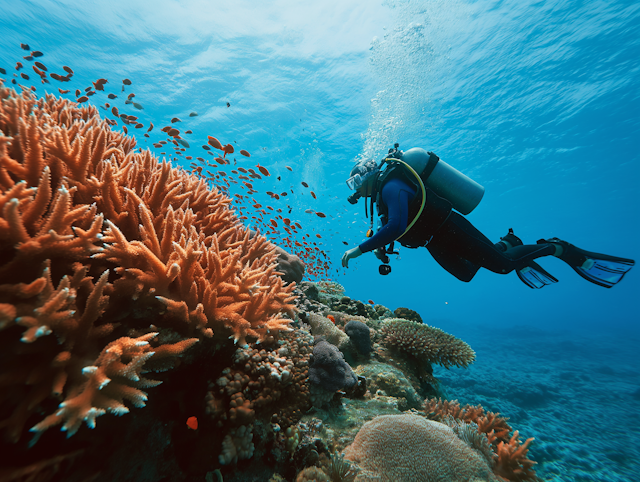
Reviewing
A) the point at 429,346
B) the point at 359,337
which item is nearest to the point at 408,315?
the point at 429,346

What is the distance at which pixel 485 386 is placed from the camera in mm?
14531

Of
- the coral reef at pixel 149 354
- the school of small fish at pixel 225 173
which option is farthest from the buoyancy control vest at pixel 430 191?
the coral reef at pixel 149 354

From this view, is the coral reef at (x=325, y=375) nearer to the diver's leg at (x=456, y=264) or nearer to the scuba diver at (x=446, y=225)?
the scuba diver at (x=446, y=225)

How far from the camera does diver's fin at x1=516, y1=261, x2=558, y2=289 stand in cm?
562

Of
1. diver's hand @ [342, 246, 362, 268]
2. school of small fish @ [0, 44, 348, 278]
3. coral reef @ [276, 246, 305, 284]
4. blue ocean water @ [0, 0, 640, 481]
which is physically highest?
blue ocean water @ [0, 0, 640, 481]

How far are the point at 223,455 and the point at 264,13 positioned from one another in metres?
30.7

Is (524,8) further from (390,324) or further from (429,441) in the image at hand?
(429,441)

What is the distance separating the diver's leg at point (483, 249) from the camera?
17.0 ft

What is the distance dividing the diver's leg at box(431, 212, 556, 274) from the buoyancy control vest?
0.28 meters

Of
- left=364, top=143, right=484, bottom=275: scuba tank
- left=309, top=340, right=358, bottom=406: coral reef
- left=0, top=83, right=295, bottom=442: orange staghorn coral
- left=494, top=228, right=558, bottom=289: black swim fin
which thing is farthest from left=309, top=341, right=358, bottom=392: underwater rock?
left=494, top=228, right=558, bottom=289: black swim fin

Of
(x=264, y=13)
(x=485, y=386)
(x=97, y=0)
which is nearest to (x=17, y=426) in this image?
(x=485, y=386)

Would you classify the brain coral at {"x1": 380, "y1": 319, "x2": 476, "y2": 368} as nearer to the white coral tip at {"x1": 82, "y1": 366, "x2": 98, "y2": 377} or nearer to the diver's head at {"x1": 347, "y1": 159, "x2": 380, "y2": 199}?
the diver's head at {"x1": 347, "y1": 159, "x2": 380, "y2": 199}

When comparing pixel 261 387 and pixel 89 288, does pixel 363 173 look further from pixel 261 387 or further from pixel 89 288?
pixel 89 288

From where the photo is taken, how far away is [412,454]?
2.56 meters
